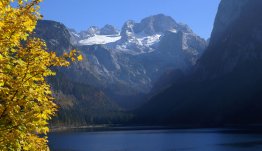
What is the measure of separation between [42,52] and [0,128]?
7.24ft

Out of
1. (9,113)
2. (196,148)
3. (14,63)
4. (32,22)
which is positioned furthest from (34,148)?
(196,148)

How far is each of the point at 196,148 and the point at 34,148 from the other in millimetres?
127931

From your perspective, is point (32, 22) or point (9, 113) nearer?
A: point (9, 113)

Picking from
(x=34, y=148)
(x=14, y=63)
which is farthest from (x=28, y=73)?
(x=34, y=148)

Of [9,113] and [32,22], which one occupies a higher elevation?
[32,22]

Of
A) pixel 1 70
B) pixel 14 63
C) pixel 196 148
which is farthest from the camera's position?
pixel 196 148

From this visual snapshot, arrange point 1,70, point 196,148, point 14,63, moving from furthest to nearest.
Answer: point 196,148, point 14,63, point 1,70

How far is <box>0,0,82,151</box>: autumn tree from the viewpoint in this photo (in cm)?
1023

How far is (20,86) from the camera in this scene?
1029 cm

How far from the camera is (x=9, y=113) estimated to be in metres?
10.2

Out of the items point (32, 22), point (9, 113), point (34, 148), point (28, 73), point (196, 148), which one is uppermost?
point (32, 22)

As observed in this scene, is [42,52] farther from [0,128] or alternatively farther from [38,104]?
[0,128]

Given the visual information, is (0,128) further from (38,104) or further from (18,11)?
(18,11)

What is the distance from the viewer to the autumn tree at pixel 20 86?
10.2 meters
